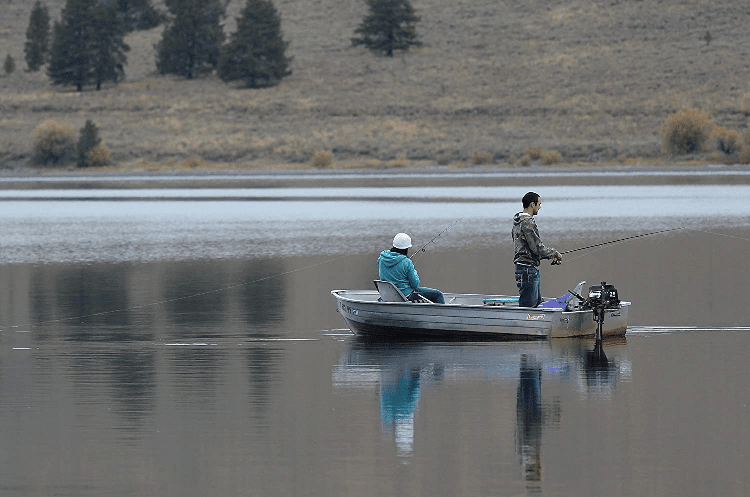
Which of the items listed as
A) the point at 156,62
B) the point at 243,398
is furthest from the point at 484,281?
the point at 156,62

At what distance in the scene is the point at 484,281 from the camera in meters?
20.4

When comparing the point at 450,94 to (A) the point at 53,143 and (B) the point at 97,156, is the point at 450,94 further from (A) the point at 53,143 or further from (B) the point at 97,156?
(A) the point at 53,143

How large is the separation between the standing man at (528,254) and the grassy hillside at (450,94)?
205 feet

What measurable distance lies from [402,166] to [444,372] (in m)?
66.0

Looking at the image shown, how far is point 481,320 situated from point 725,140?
62.1 metres

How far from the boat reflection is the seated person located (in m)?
0.62

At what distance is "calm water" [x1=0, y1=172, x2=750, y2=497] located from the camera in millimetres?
8062

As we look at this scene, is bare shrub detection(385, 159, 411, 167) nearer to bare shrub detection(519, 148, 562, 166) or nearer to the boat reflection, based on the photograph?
bare shrub detection(519, 148, 562, 166)

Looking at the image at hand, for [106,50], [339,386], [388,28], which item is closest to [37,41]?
[106,50]

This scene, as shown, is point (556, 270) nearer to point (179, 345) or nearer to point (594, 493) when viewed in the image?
point (179, 345)

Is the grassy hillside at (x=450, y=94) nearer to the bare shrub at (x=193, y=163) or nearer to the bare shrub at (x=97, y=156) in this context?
the bare shrub at (x=193, y=163)

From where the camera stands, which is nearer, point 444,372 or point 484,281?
point 444,372

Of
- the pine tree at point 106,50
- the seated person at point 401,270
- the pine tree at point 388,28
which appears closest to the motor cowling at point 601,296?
the seated person at point 401,270

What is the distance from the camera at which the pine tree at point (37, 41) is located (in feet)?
A: 366
